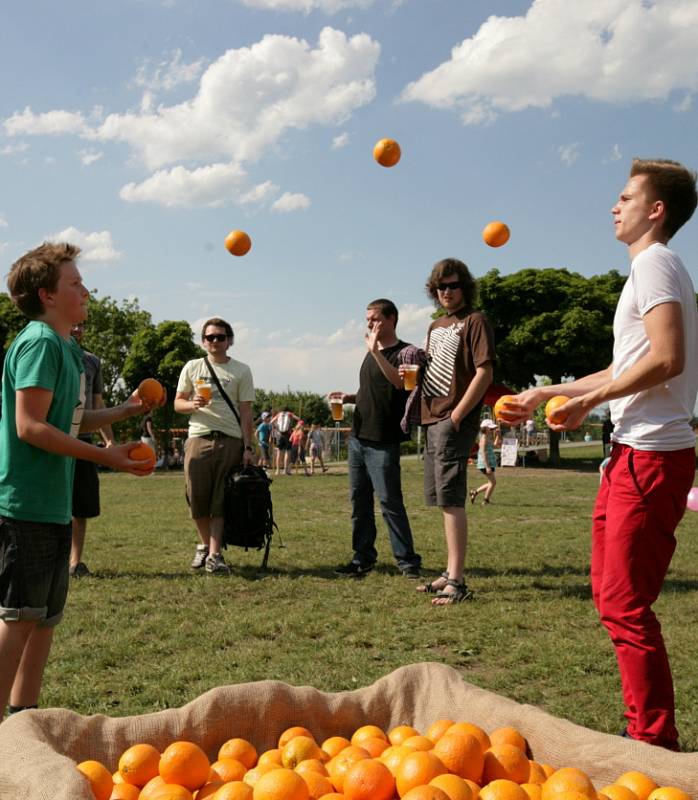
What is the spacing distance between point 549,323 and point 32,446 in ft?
101

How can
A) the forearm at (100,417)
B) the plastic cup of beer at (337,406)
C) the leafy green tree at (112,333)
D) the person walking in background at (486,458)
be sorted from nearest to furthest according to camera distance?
the forearm at (100,417) < the plastic cup of beer at (337,406) < the person walking in background at (486,458) < the leafy green tree at (112,333)

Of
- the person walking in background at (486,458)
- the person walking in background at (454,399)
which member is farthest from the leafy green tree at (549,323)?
the person walking in background at (454,399)

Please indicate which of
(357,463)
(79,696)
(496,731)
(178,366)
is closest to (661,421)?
(496,731)

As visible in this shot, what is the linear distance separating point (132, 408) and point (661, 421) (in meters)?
2.25

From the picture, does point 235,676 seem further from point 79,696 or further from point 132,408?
point 132,408

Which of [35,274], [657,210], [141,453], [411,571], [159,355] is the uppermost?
[159,355]

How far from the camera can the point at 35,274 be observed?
121 inches

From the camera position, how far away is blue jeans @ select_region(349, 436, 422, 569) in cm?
662

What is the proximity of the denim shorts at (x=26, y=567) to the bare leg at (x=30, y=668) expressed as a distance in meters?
0.09

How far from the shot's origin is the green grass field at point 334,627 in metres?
3.98

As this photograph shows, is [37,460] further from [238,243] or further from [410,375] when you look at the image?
[238,243]

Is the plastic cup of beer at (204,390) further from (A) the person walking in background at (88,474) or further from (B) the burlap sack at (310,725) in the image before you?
(B) the burlap sack at (310,725)

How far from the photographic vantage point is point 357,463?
6949 mm

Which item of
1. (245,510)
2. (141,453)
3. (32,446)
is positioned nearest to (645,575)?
(141,453)
